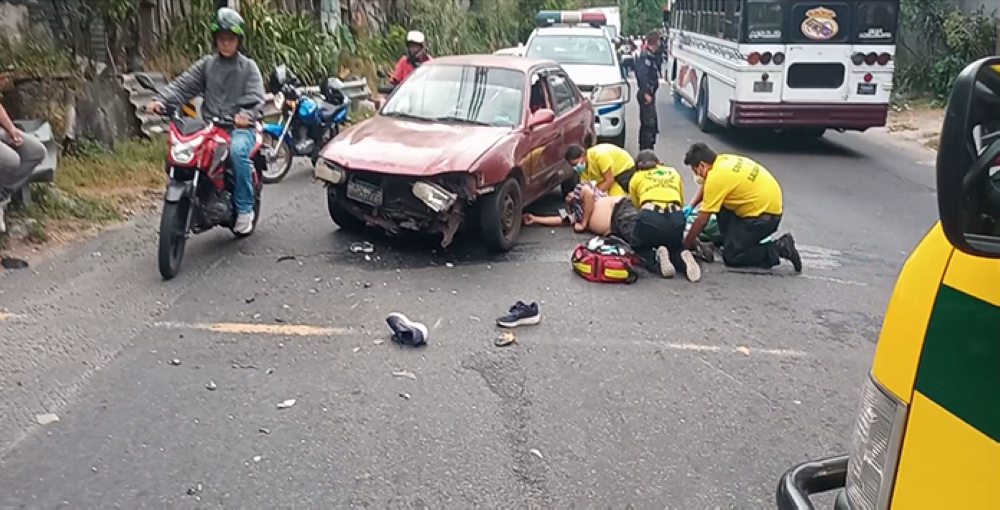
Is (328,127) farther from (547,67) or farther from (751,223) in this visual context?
(751,223)

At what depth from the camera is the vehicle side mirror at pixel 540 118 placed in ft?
26.7

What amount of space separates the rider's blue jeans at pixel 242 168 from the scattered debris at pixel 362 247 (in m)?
0.89

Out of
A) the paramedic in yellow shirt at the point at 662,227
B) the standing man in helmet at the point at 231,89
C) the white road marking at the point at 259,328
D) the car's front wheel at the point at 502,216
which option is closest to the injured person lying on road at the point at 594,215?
the paramedic in yellow shirt at the point at 662,227

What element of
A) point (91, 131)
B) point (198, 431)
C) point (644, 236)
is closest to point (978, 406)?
point (198, 431)

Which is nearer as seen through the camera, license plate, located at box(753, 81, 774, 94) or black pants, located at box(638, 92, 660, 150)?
black pants, located at box(638, 92, 660, 150)

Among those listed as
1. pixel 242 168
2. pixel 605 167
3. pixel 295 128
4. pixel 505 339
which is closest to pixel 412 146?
pixel 242 168

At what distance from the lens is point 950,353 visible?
1754mm

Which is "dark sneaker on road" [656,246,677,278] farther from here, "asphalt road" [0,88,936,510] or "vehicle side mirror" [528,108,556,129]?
"vehicle side mirror" [528,108,556,129]

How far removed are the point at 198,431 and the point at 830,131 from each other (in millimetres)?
15339

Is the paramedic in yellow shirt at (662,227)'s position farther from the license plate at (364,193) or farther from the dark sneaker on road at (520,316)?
the license plate at (364,193)

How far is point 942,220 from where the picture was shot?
1.59 metres

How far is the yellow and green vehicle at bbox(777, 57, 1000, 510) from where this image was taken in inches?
62.6

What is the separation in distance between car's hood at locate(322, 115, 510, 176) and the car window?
1.39m

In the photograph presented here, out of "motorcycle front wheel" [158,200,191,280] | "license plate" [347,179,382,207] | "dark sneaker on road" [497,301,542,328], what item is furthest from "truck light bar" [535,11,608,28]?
"dark sneaker on road" [497,301,542,328]
